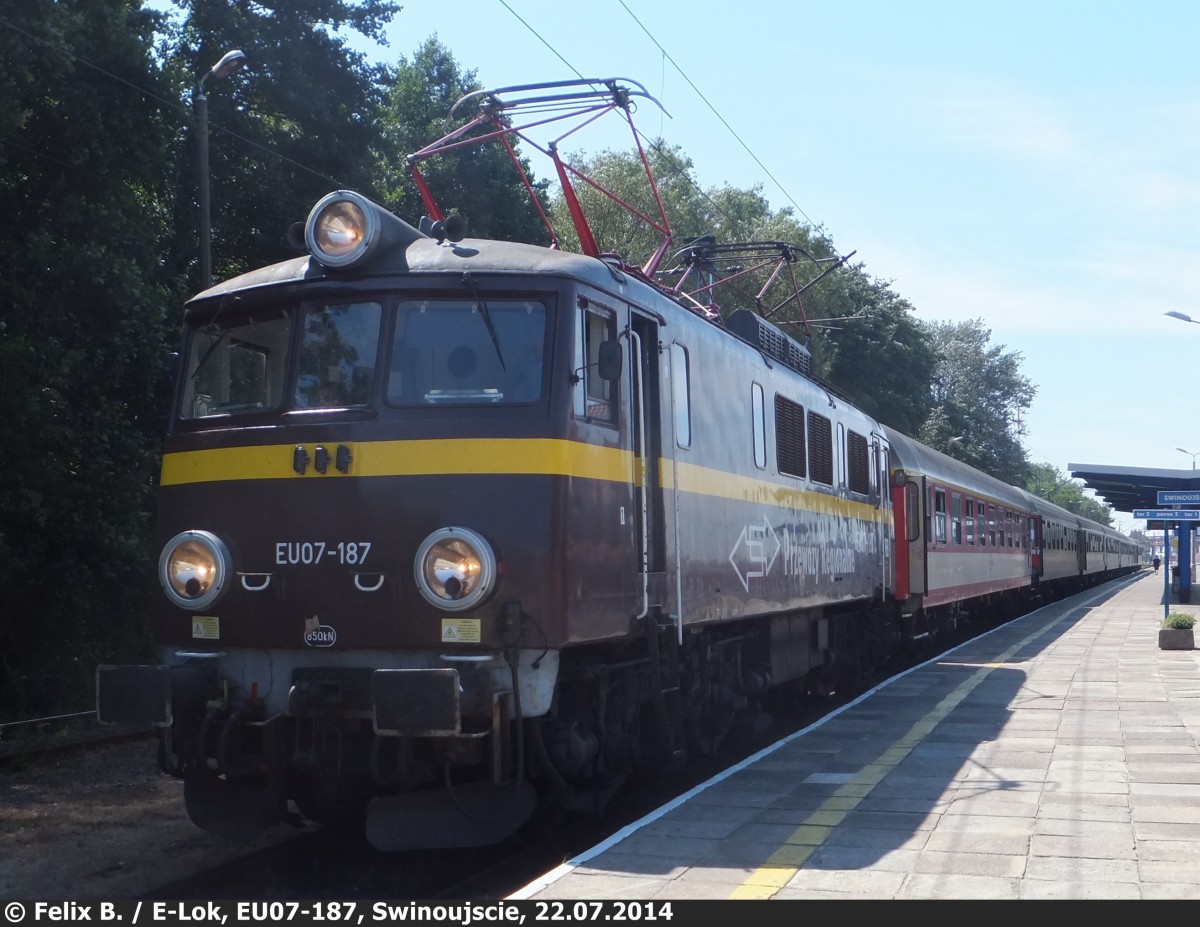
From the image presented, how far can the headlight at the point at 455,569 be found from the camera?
6625 millimetres

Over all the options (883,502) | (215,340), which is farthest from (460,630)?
(883,502)

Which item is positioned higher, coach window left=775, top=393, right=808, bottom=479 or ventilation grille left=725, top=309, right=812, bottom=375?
ventilation grille left=725, top=309, right=812, bottom=375

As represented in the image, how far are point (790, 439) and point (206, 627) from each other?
240 inches

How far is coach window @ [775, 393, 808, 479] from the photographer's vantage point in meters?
11.3

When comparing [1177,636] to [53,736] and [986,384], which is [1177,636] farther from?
[986,384]

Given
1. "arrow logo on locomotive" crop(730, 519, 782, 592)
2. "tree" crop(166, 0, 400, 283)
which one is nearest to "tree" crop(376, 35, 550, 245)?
"tree" crop(166, 0, 400, 283)

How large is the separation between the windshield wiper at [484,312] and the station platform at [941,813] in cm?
270

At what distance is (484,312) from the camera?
710cm

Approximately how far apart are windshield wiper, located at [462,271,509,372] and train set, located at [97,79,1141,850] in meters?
0.01

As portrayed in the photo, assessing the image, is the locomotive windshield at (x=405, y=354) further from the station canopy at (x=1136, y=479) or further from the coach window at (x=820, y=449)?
the station canopy at (x=1136, y=479)

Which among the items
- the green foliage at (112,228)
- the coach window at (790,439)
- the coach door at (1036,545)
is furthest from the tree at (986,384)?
the coach window at (790,439)

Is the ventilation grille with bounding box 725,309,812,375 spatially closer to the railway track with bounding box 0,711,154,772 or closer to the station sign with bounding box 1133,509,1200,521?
the railway track with bounding box 0,711,154,772

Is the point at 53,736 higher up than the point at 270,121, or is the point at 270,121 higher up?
the point at 270,121

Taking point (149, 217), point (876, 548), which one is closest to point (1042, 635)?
point (876, 548)
